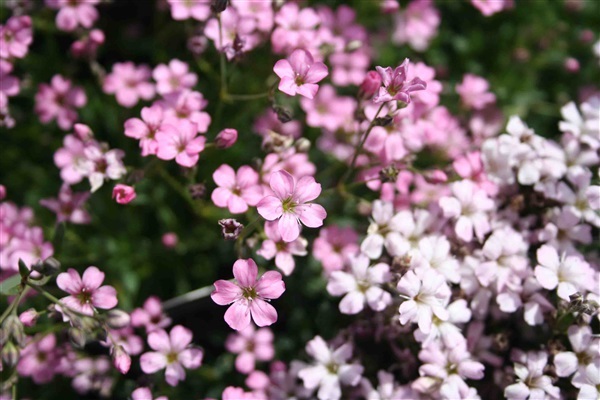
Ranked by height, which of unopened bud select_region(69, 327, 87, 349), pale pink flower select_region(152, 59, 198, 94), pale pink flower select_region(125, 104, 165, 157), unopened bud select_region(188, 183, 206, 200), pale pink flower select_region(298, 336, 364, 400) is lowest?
pale pink flower select_region(298, 336, 364, 400)

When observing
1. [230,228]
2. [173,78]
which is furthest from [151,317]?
[173,78]

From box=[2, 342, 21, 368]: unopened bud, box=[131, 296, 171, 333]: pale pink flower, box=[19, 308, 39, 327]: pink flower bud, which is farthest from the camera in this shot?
box=[131, 296, 171, 333]: pale pink flower

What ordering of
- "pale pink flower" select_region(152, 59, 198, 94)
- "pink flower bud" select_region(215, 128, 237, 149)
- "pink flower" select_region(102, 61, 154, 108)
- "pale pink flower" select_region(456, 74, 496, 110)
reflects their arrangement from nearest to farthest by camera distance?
"pink flower bud" select_region(215, 128, 237, 149), "pale pink flower" select_region(152, 59, 198, 94), "pink flower" select_region(102, 61, 154, 108), "pale pink flower" select_region(456, 74, 496, 110)

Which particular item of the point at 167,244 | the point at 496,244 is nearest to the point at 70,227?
the point at 167,244

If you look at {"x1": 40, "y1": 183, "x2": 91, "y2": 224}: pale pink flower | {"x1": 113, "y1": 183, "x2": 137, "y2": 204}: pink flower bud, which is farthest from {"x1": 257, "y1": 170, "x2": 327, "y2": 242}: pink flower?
{"x1": 40, "y1": 183, "x2": 91, "y2": 224}: pale pink flower

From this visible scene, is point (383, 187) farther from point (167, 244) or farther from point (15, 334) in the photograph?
point (15, 334)

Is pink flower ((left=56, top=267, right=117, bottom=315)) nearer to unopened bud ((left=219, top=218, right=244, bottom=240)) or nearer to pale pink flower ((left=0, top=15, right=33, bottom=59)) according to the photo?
unopened bud ((left=219, top=218, right=244, bottom=240))

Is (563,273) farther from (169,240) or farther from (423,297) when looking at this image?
(169,240)
